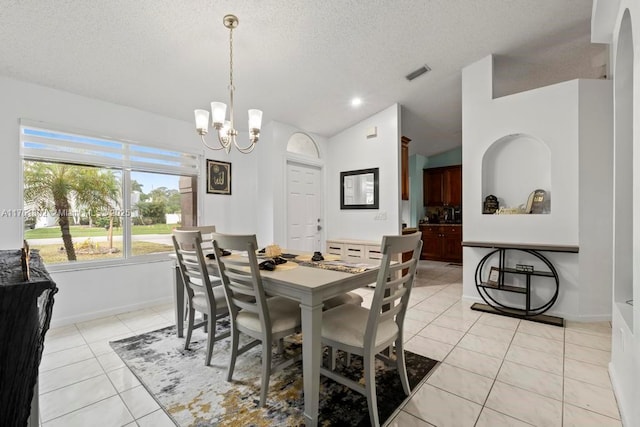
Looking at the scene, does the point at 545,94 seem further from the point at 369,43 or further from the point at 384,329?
the point at 384,329

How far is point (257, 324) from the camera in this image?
1.84 m

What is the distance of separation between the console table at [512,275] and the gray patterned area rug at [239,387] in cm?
160

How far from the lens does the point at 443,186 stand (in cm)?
688

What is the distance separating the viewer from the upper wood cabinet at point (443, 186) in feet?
21.9

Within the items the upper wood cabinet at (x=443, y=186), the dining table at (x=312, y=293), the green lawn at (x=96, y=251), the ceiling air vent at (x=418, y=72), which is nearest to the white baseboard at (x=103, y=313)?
the green lawn at (x=96, y=251)

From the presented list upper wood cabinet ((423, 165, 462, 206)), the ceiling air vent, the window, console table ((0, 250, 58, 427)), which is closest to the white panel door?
the window

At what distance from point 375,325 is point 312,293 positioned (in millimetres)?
379

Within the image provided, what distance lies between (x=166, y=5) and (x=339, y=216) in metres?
3.73

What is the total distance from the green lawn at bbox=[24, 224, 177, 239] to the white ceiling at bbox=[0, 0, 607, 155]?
143 cm

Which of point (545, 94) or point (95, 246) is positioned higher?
point (545, 94)

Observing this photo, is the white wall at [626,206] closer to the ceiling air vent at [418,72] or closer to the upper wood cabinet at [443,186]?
the ceiling air vent at [418,72]

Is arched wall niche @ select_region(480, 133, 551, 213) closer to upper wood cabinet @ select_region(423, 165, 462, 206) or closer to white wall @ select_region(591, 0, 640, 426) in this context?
white wall @ select_region(591, 0, 640, 426)

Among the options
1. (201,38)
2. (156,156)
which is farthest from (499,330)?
(156,156)

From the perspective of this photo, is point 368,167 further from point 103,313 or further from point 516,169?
point 103,313
